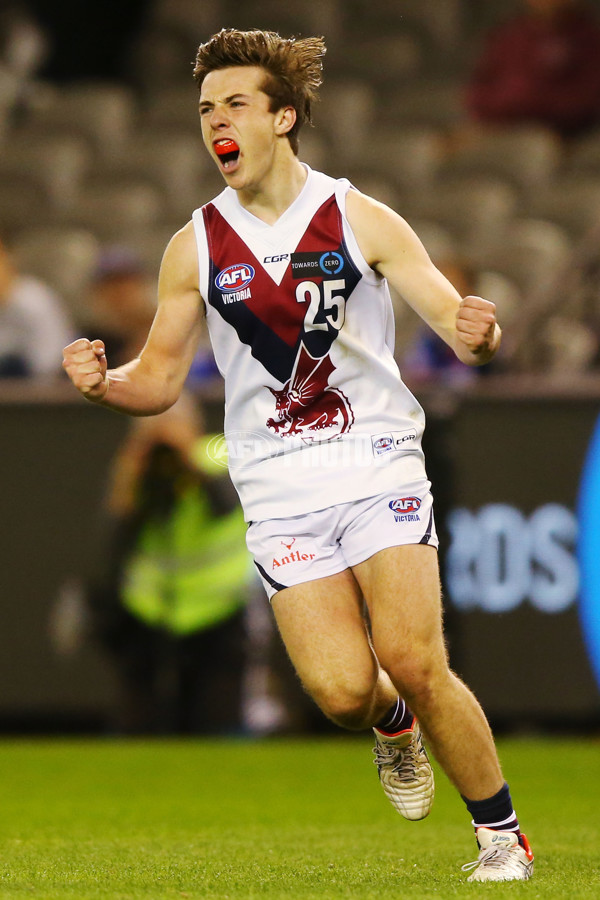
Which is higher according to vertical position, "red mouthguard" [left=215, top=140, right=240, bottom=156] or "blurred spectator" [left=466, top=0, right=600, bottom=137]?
"blurred spectator" [left=466, top=0, right=600, bottom=137]

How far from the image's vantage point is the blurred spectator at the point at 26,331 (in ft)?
31.6

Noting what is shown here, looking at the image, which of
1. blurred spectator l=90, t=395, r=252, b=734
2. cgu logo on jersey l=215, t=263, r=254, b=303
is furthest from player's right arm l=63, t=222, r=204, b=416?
blurred spectator l=90, t=395, r=252, b=734

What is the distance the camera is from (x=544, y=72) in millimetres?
12773

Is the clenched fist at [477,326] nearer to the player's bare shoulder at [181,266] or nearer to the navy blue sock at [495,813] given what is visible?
the player's bare shoulder at [181,266]

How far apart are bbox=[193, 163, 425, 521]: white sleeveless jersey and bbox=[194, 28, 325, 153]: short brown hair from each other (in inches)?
A: 10.8

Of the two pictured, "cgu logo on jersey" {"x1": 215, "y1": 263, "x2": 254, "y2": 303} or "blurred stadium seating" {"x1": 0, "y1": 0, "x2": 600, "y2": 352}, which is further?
"blurred stadium seating" {"x1": 0, "y1": 0, "x2": 600, "y2": 352}

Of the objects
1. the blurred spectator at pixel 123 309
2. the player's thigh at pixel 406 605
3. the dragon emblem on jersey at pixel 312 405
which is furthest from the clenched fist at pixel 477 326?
the blurred spectator at pixel 123 309

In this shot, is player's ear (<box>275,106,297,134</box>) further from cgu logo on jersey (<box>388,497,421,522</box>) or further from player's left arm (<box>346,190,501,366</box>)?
cgu logo on jersey (<box>388,497,421,522</box>)

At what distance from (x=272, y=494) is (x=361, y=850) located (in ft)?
4.29

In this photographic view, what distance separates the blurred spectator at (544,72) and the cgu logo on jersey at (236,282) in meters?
8.44

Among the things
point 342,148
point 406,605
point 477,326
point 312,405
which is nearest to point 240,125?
point 312,405

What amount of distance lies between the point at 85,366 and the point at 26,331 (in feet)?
17.7

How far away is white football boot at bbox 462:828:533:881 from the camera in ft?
14.8

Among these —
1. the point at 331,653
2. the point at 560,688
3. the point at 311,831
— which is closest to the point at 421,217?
the point at 560,688
